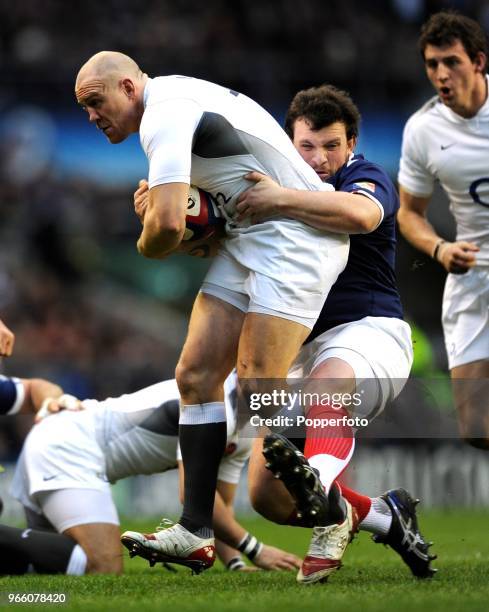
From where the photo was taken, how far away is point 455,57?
656cm

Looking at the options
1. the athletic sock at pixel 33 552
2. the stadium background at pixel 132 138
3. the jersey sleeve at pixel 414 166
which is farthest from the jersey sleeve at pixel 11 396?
the stadium background at pixel 132 138

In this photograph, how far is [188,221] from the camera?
5.02 metres

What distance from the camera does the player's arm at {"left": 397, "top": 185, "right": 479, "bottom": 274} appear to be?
20.8ft

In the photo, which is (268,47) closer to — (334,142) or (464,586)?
(334,142)

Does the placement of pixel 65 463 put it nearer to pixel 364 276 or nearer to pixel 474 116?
pixel 364 276

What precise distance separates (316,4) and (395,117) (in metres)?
2.41

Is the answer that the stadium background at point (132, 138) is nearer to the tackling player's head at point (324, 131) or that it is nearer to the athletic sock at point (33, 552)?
the athletic sock at point (33, 552)

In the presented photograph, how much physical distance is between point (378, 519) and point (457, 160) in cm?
243

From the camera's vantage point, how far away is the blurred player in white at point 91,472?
6.08m

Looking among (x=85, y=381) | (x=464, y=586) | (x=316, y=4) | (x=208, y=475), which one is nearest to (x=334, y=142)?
(x=208, y=475)

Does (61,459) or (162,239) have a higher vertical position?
(162,239)

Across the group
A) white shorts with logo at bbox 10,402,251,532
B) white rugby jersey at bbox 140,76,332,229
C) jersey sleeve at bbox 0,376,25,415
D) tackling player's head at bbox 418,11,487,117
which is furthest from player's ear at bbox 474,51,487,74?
jersey sleeve at bbox 0,376,25,415

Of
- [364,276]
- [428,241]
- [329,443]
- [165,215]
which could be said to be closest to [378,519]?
[329,443]

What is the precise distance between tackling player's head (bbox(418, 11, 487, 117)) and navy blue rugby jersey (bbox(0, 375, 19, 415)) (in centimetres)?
296
